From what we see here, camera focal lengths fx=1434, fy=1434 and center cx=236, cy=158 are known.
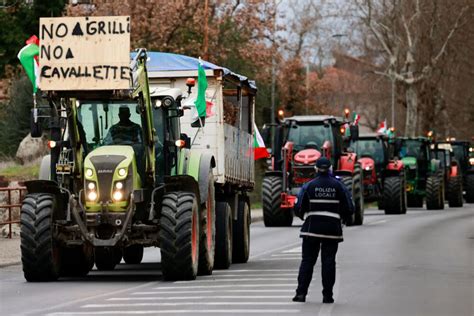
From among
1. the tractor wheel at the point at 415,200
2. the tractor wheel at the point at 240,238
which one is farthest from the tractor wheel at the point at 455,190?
the tractor wheel at the point at 240,238

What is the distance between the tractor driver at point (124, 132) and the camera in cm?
2047

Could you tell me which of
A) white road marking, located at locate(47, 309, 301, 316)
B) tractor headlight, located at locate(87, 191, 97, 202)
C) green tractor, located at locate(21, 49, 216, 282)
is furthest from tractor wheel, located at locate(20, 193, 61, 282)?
white road marking, located at locate(47, 309, 301, 316)

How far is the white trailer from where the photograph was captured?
23.1 m

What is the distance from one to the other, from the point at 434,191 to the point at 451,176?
4.28 metres

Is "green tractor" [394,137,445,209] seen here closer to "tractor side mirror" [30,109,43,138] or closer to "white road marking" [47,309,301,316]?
"tractor side mirror" [30,109,43,138]

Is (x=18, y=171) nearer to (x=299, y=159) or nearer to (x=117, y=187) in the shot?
(x=299, y=159)

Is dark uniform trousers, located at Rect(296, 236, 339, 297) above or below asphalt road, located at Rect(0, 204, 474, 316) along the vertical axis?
above

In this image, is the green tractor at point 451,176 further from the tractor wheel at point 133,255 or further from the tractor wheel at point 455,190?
the tractor wheel at point 133,255

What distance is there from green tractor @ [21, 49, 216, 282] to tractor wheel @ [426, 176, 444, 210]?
32.4 meters

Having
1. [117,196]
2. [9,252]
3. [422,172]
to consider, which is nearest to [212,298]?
[117,196]

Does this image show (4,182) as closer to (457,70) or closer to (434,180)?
(434,180)

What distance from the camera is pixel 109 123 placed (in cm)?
2066

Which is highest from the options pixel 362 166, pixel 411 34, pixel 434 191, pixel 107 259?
pixel 411 34

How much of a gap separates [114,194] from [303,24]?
224 ft
